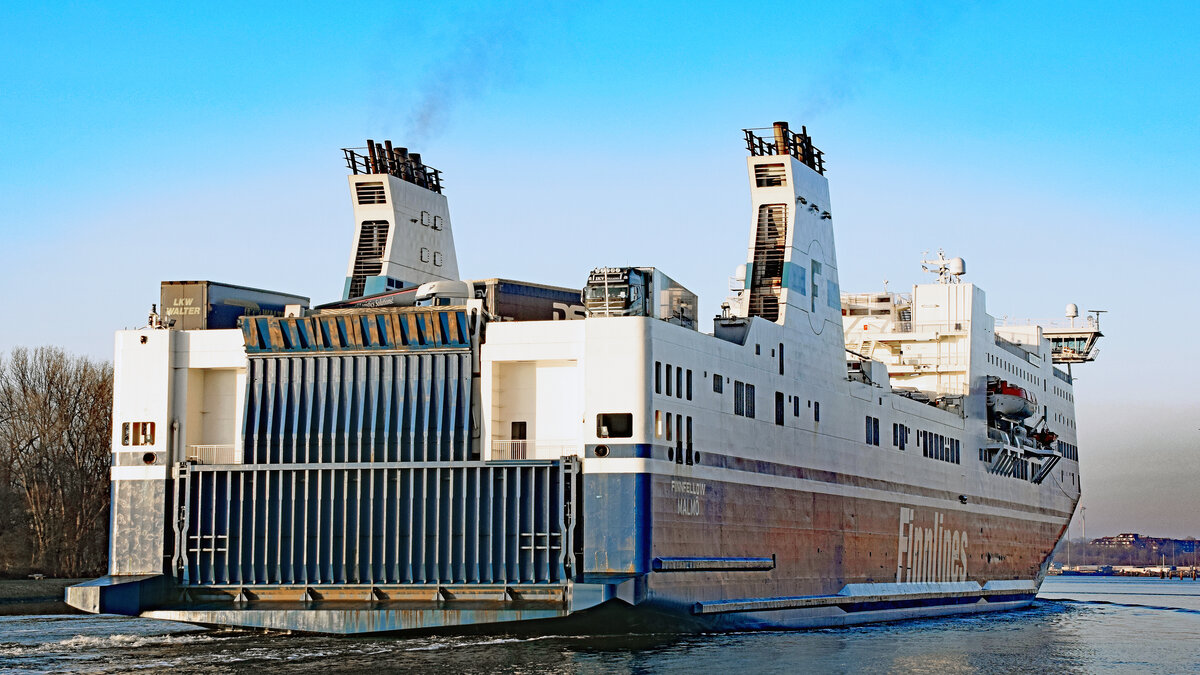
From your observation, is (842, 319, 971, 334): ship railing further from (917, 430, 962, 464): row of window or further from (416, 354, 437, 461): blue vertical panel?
(416, 354, 437, 461): blue vertical panel

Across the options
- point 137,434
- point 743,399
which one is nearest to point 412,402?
point 137,434

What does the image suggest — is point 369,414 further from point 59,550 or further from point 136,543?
point 59,550

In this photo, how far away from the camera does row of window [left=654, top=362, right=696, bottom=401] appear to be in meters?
30.3

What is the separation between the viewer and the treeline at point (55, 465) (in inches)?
2384

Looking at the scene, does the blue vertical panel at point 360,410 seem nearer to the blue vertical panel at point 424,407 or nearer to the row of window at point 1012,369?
the blue vertical panel at point 424,407

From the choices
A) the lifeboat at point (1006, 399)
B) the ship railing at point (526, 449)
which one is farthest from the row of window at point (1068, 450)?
the ship railing at point (526, 449)

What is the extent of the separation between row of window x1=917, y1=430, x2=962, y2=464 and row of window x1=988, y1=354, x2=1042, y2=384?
4.84 m

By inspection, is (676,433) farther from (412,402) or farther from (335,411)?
(335,411)

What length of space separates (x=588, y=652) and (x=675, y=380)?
631 cm

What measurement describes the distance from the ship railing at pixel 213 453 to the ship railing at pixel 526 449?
249 inches

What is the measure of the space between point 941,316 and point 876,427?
36.3 ft

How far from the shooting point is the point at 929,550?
47.7 metres

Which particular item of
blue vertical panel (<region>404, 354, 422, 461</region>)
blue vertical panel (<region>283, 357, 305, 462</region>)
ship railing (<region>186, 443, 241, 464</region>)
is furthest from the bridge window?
ship railing (<region>186, 443, 241, 464</region>)

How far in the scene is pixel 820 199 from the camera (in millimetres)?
40625
